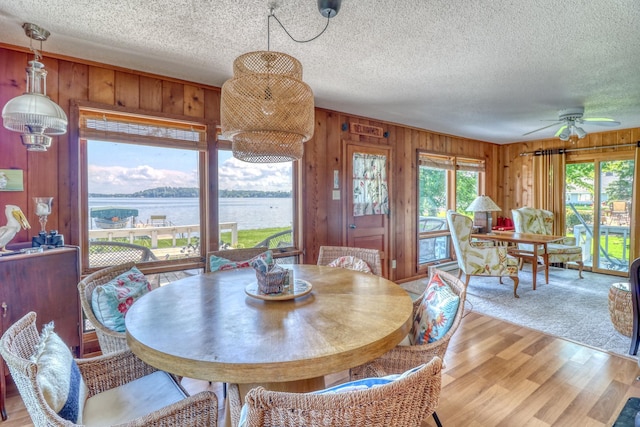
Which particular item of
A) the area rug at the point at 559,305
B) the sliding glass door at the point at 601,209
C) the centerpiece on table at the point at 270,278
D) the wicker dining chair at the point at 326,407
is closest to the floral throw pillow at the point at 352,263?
the centerpiece on table at the point at 270,278

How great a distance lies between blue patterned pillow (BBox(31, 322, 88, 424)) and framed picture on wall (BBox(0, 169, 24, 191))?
5.42 feet

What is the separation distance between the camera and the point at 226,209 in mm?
3318

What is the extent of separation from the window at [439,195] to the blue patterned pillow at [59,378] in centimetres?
463

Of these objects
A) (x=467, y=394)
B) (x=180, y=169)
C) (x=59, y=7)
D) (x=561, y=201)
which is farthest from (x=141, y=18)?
(x=561, y=201)

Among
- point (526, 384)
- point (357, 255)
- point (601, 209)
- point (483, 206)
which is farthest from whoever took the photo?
point (601, 209)

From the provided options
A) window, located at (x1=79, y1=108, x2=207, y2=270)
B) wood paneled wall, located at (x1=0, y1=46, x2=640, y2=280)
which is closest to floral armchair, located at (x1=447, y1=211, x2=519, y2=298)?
wood paneled wall, located at (x1=0, y1=46, x2=640, y2=280)

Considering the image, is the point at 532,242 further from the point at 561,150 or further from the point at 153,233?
the point at 153,233

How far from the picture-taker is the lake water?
2.89 m

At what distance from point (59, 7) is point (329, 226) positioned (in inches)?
119

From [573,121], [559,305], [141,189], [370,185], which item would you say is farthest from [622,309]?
[141,189]

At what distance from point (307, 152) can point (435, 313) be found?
2.57 metres

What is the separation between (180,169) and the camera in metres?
3.07

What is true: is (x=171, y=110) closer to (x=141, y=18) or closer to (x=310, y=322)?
Result: (x=141, y=18)

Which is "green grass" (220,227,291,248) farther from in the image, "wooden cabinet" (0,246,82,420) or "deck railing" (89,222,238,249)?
"wooden cabinet" (0,246,82,420)
